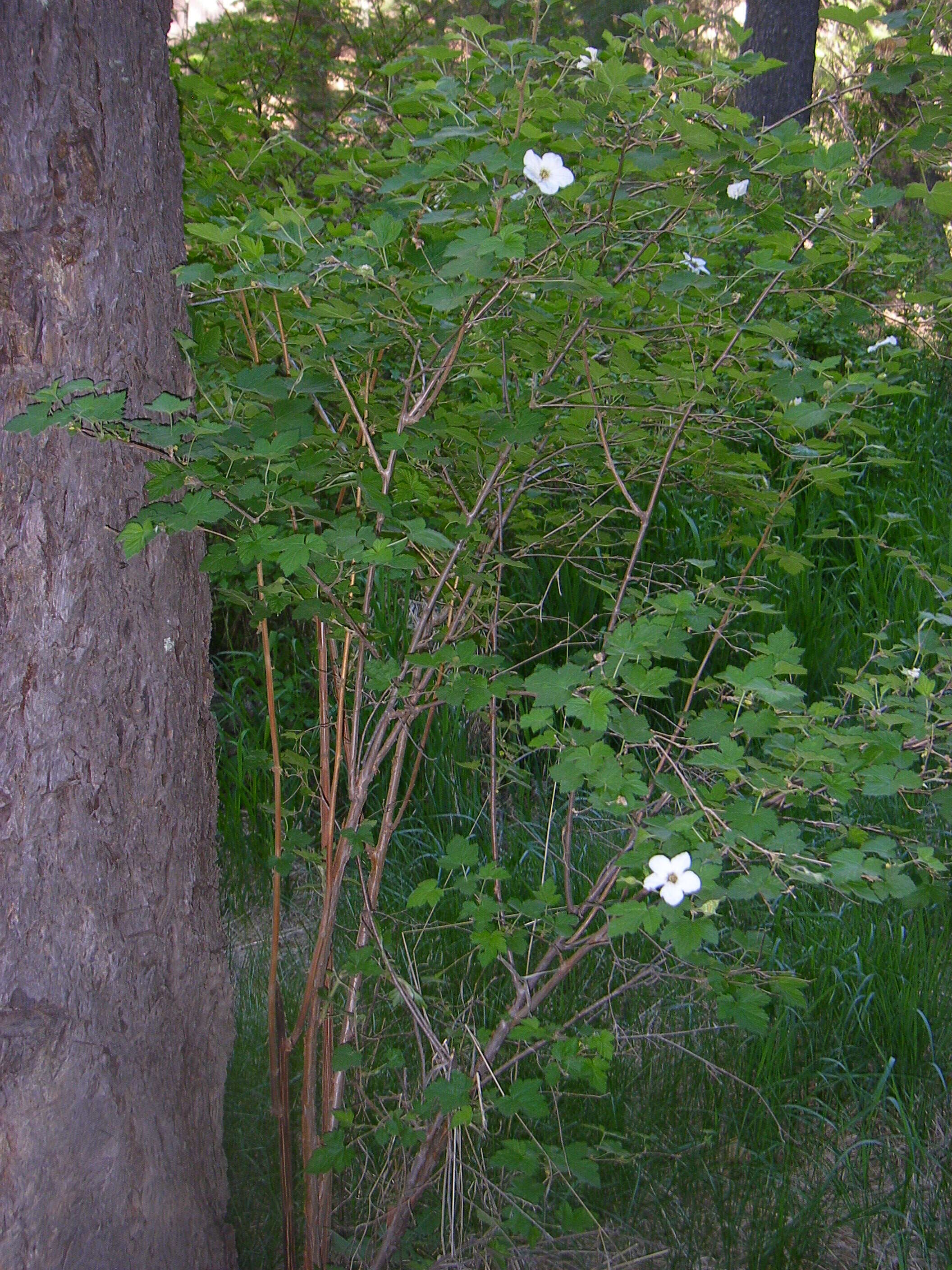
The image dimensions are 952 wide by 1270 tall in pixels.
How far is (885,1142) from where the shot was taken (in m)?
1.96

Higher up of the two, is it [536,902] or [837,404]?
[837,404]

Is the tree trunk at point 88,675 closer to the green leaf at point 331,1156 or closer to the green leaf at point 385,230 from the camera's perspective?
the green leaf at point 331,1156

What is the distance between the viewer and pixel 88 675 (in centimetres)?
145

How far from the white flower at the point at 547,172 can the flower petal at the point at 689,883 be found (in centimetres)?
84

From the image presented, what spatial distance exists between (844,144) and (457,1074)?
1.50 m

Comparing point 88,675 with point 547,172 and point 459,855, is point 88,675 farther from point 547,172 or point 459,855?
point 547,172

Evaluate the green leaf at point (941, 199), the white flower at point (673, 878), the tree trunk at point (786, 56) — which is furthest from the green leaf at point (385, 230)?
the tree trunk at point (786, 56)

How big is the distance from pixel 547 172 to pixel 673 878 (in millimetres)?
877

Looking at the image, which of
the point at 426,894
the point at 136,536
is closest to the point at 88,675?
the point at 136,536

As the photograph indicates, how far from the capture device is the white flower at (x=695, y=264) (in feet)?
5.69

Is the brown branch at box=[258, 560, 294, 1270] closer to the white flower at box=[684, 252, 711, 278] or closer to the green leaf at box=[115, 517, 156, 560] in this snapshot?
the green leaf at box=[115, 517, 156, 560]

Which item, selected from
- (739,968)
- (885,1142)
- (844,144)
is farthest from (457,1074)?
(844,144)

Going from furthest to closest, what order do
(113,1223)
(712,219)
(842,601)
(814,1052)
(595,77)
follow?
(842,601)
(814,1052)
(712,219)
(113,1223)
(595,77)

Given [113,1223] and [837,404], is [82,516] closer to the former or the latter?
[113,1223]
